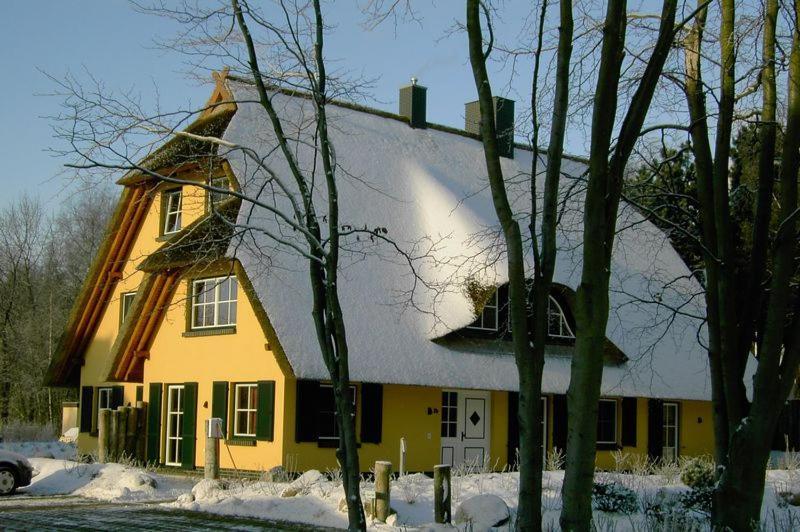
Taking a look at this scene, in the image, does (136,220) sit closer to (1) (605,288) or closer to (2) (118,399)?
(2) (118,399)

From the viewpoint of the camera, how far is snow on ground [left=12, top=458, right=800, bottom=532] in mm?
12930

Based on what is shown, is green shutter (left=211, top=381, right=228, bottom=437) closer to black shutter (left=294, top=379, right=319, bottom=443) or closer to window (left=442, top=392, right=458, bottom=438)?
black shutter (left=294, top=379, right=319, bottom=443)

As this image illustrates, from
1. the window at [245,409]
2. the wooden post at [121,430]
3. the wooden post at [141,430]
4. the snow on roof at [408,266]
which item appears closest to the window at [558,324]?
the snow on roof at [408,266]

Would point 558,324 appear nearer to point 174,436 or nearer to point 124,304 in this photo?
point 174,436

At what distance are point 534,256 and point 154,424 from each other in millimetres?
16449

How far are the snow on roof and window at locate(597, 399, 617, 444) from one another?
123cm

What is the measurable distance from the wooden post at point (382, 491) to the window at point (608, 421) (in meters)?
13.7

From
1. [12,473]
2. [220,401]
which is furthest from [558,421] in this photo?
[12,473]

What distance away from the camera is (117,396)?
84.8ft

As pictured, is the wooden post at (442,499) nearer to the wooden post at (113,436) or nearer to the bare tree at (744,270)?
the bare tree at (744,270)

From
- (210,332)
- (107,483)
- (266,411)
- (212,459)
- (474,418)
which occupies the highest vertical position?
(210,332)

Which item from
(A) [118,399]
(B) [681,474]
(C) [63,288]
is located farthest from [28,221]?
(B) [681,474]

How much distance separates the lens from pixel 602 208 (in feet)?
30.1

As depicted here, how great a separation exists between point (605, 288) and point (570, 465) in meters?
1.56
